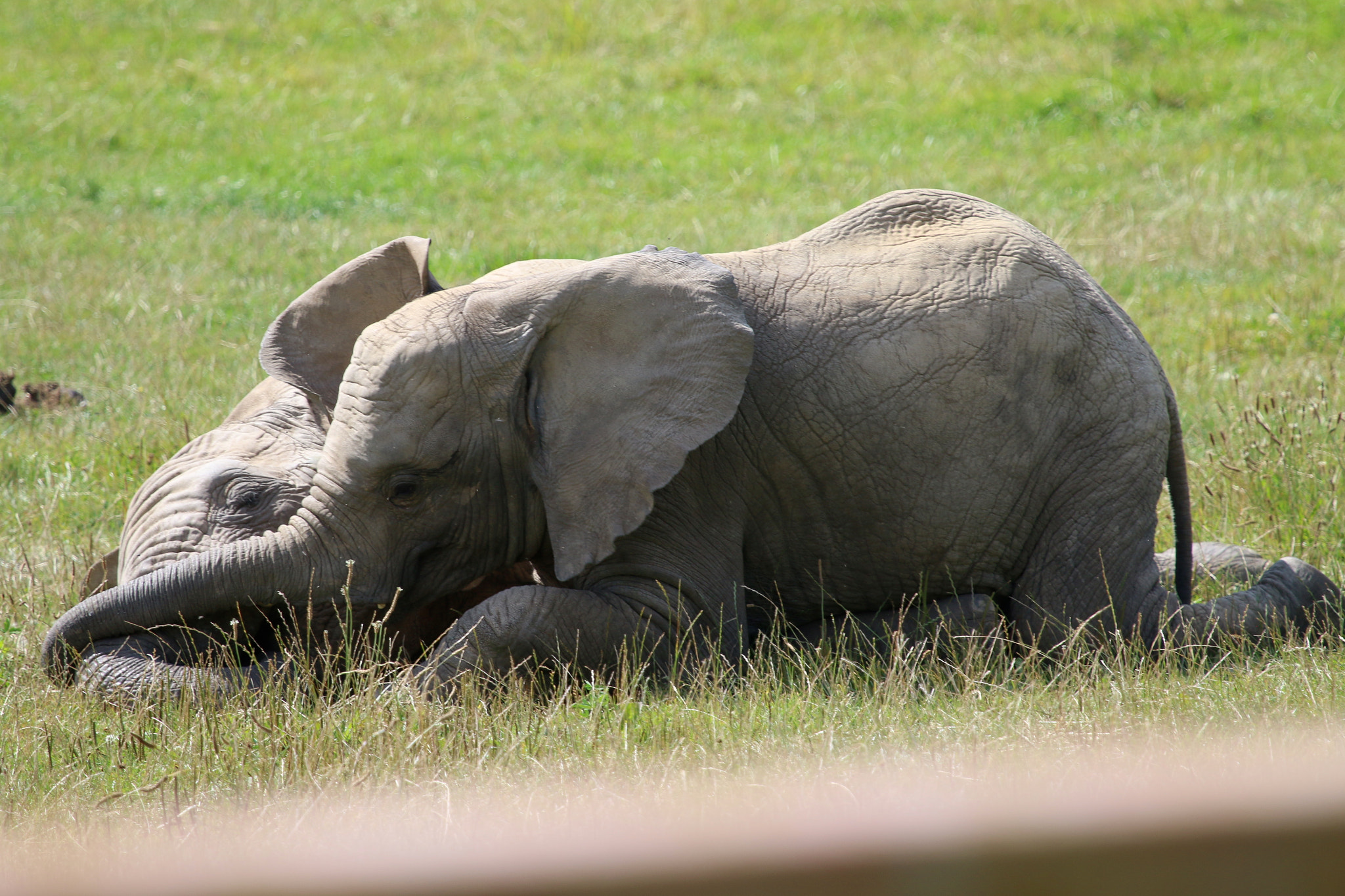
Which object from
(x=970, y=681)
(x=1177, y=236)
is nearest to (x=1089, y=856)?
(x=970, y=681)

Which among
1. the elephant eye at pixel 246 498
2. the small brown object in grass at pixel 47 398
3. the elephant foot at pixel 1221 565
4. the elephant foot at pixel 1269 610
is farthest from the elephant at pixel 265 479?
the small brown object in grass at pixel 47 398

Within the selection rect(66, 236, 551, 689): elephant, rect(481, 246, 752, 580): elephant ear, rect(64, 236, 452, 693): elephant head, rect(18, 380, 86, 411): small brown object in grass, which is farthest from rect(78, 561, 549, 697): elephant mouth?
rect(18, 380, 86, 411): small brown object in grass

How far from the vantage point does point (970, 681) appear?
4445 mm

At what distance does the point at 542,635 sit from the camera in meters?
4.70

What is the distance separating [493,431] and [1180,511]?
8.40ft

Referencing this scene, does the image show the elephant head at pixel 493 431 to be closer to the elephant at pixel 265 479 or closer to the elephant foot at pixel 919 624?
the elephant at pixel 265 479

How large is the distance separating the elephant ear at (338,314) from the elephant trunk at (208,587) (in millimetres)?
1122

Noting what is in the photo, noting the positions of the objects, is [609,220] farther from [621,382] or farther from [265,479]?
[621,382]

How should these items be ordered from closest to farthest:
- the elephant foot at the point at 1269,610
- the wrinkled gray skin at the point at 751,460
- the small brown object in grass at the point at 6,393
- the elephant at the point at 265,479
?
the wrinkled gray skin at the point at 751,460, the elephant foot at the point at 1269,610, the elephant at the point at 265,479, the small brown object in grass at the point at 6,393

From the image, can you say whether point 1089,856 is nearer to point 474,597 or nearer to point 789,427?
point 789,427

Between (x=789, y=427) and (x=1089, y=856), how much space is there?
4.16 m

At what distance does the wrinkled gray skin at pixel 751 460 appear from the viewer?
188 inches

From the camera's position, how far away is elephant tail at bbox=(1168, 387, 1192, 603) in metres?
5.43

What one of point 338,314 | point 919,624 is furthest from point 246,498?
point 919,624
